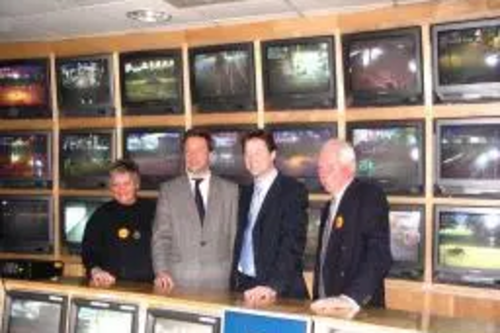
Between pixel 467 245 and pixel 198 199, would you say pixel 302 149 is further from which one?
pixel 467 245

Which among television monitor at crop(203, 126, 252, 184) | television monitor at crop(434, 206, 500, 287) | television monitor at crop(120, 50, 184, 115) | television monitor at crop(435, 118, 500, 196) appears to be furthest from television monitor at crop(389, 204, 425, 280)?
television monitor at crop(120, 50, 184, 115)

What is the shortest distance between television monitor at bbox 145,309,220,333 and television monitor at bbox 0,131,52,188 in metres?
2.56

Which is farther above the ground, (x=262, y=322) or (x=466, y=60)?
(x=466, y=60)

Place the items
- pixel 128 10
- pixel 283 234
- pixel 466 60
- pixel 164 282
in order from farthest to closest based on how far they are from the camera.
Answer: pixel 128 10, pixel 466 60, pixel 283 234, pixel 164 282

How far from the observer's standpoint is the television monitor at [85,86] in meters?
4.43

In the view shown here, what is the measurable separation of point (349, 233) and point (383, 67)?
129 centimetres

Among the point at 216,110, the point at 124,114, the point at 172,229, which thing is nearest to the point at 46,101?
the point at 124,114

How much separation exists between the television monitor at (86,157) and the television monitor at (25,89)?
0.30m

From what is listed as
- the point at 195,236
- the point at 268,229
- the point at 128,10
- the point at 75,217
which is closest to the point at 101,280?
the point at 195,236

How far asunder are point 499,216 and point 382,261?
1089mm

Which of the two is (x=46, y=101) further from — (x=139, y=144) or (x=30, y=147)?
(x=139, y=144)

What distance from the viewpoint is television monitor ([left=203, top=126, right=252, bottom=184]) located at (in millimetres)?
4039

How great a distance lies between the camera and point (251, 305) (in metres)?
2.25

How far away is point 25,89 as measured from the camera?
4691mm
